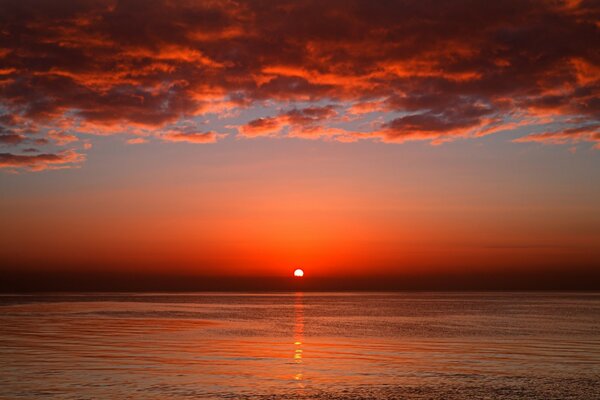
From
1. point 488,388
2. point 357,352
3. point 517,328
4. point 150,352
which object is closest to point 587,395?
point 488,388

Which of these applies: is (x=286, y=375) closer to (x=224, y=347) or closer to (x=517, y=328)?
(x=224, y=347)

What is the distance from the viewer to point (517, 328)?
55906mm

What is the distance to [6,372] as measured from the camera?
27062mm

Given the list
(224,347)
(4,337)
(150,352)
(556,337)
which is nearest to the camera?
(150,352)

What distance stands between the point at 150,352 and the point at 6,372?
904cm

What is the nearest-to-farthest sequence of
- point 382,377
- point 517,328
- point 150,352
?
point 382,377
point 150,352
point 517,328

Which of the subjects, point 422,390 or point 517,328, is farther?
point 517,328

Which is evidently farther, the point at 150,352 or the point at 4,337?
the point at 4,337

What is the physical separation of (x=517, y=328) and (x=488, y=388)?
33.8m

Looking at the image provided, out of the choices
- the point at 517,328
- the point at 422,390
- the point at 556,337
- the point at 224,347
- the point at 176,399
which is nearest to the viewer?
the point at 176,399

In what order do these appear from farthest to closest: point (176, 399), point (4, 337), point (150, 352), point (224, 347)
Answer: point (4, 337), point (224, 347), point (150, 352), point (176, 399)

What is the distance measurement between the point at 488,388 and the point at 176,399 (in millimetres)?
11755

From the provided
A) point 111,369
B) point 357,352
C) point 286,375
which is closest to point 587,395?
point 286,375

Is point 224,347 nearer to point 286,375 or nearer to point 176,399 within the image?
point 286,375
